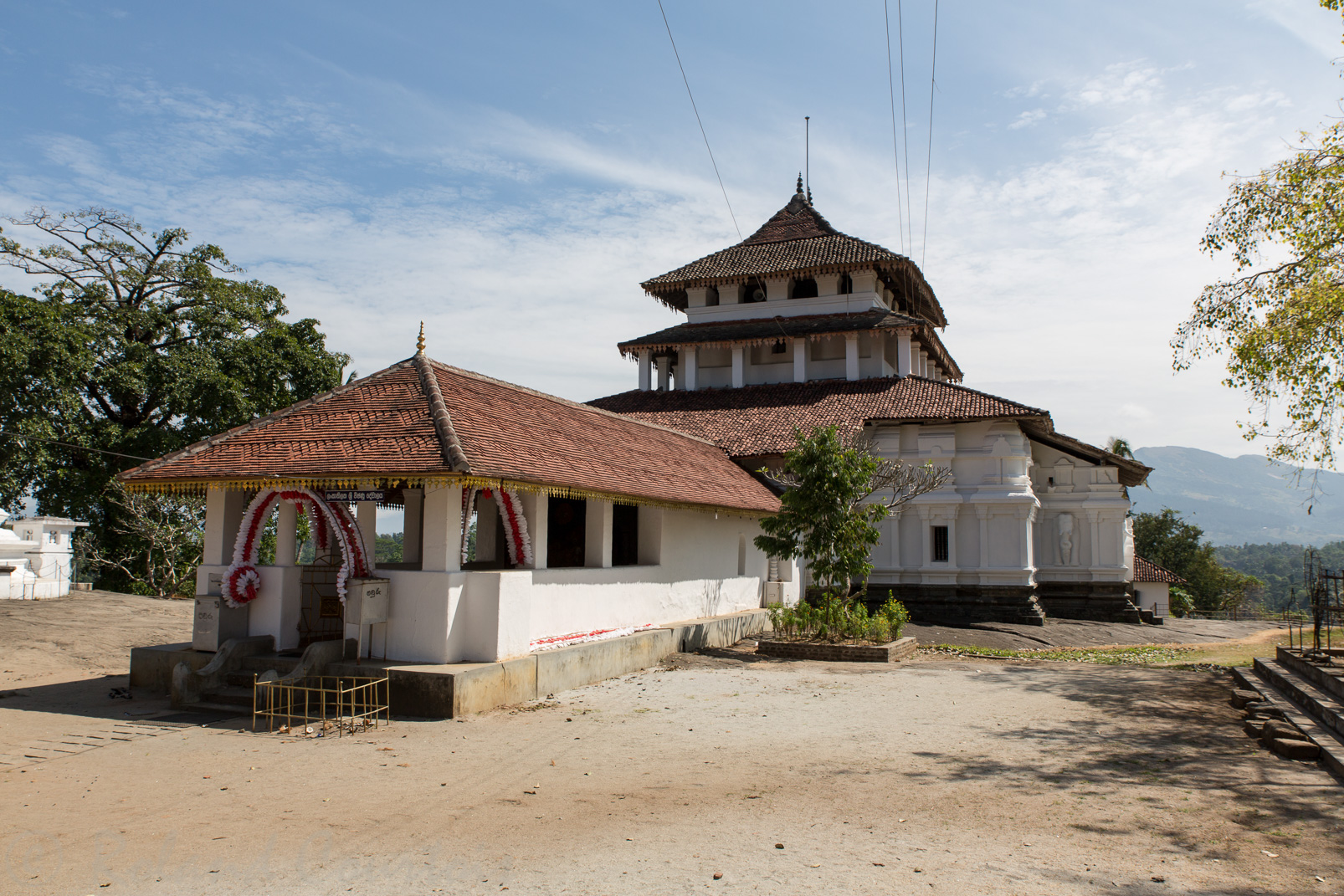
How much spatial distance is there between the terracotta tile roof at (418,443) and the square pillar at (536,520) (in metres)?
0.51

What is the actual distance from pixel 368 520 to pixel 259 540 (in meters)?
1.34

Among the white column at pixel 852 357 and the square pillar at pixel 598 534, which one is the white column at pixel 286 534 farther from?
the white column at pixel 852 357

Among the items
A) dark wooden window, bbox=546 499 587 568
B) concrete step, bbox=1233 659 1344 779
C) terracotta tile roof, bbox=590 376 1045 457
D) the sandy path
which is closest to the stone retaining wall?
dark wooden window, bbox=546 499 587 568

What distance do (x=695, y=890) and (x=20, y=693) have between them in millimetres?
10498

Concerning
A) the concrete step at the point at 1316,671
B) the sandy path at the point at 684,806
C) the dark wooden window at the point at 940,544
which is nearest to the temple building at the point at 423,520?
the sandy path at the point at 684,806

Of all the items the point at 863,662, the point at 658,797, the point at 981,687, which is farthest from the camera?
the point at 863,662

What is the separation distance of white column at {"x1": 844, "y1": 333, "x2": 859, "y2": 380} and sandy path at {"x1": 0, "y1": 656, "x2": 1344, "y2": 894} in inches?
775

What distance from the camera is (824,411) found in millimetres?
27125

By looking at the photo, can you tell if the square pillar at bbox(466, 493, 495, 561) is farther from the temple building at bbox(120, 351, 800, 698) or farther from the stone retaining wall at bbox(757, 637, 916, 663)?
the stone retaining wall at bbox(757, 637, 916, 663)

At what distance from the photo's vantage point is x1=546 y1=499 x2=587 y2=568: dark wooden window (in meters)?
16.6

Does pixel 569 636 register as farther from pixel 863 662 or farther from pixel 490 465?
pixel 863 662

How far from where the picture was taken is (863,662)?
15.1m

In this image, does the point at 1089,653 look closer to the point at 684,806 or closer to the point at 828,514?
the point at 828,514

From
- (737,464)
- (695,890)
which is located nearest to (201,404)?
(737,464)
